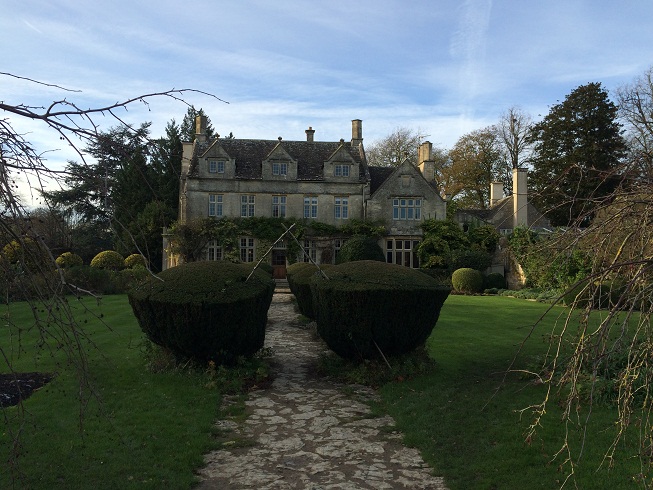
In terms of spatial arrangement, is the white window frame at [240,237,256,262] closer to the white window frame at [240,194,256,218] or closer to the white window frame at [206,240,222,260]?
the white window frame at [206,240,222,260]

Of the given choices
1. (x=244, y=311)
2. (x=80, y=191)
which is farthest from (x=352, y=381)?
(x=80, y=191)

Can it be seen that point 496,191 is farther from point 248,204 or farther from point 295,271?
point 295,271

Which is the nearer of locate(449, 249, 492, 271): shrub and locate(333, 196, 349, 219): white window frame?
locate(449, 249, 492, 271): shrub

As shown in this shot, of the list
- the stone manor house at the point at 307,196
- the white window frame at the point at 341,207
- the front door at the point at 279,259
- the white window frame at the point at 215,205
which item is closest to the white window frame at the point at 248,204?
the stone manor house at the point at 307,196

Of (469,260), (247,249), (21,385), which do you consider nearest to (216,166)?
(247,249)

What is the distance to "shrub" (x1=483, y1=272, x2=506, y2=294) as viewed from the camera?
32.3m

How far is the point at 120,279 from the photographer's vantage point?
27656mm

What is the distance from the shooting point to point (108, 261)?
3284cm

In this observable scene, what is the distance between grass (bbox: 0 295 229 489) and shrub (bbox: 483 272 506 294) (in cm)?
2558

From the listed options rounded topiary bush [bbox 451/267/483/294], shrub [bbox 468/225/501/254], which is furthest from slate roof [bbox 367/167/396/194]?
rounded topiary bush [bbox 451/267/483/294]

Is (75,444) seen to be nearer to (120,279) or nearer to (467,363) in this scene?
(467,363)

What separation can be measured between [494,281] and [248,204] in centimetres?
1618

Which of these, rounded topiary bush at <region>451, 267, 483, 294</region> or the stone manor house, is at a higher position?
the stone manor house

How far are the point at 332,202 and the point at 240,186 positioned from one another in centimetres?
Result: 611
